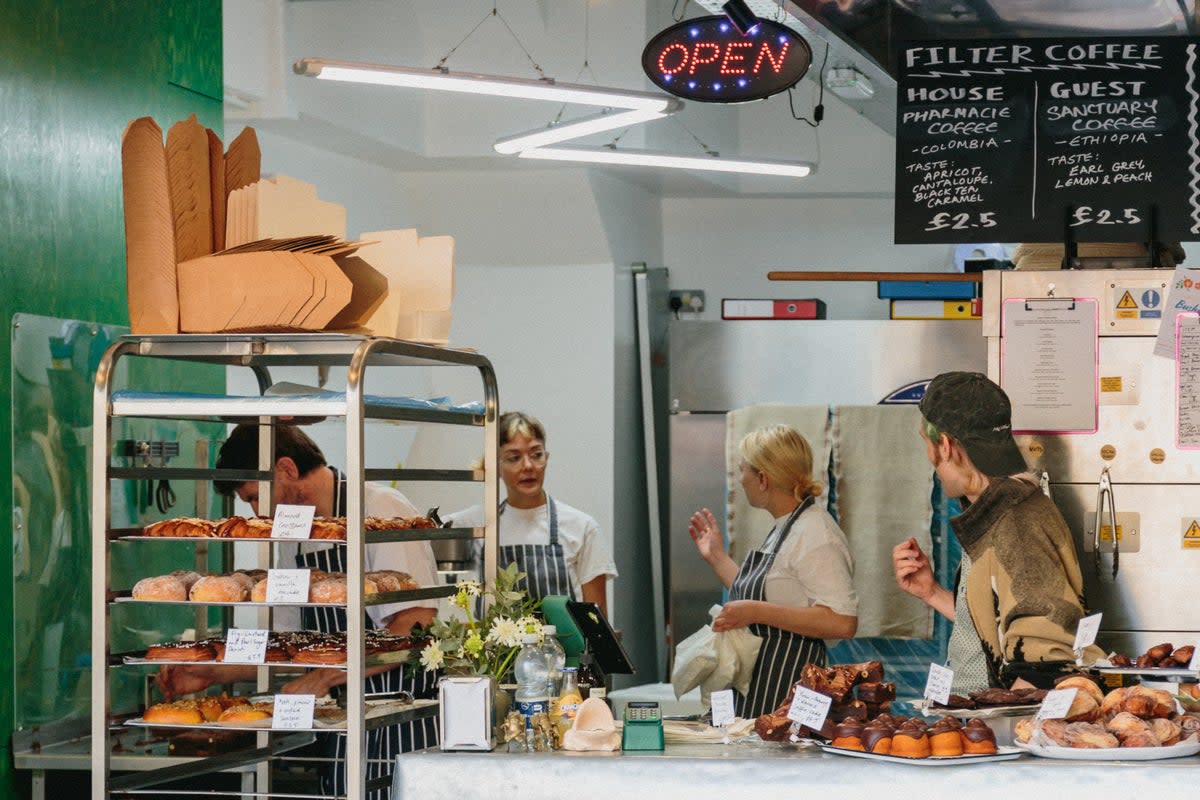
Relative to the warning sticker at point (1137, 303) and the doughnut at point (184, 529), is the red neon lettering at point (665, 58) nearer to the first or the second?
the warning sticker at point (1137, 303)

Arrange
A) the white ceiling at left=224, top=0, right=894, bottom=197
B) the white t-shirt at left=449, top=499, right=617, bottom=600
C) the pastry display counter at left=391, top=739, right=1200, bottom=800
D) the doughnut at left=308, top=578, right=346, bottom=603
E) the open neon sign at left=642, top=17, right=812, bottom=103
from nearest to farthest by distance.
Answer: the pastry display counter at left=391, top=739, right=1200, bottom=800
the doughnut at left=308, top=578, right=346, bottom=603
the open neon sign at left=642, top=17, right=812, bottom=103
the white t-shirt at left=449, top=499, right=617, bottom=600
the white ceiling at left=224, top=0, right=894, bottom=197

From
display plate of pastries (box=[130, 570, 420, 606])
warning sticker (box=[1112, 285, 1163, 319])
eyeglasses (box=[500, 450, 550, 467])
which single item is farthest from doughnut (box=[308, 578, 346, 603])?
warning sticker (box=[1112, 285, 1163, 319])

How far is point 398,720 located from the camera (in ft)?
11.6

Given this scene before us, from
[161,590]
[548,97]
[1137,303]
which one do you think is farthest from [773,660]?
[548,97]

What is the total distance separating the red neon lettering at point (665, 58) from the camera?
15.4ft

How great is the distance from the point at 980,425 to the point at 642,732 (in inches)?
51.4

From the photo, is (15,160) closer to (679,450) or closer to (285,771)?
(285,771)

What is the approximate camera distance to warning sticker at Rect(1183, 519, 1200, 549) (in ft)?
15.7

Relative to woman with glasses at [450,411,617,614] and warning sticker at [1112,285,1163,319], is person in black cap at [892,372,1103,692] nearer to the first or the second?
warning sticker at [1112,285,1163,319]

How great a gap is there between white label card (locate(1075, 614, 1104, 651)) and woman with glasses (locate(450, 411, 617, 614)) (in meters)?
2.30

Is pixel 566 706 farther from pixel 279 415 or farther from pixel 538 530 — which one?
pixel 538 530

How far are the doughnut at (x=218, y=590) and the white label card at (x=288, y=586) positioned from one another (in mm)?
179

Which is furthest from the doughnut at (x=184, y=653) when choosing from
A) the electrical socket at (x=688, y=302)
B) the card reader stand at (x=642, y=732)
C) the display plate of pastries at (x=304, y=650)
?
the electrical socket at (x=688, y=302)

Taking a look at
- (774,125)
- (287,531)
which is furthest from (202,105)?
(774,125)
